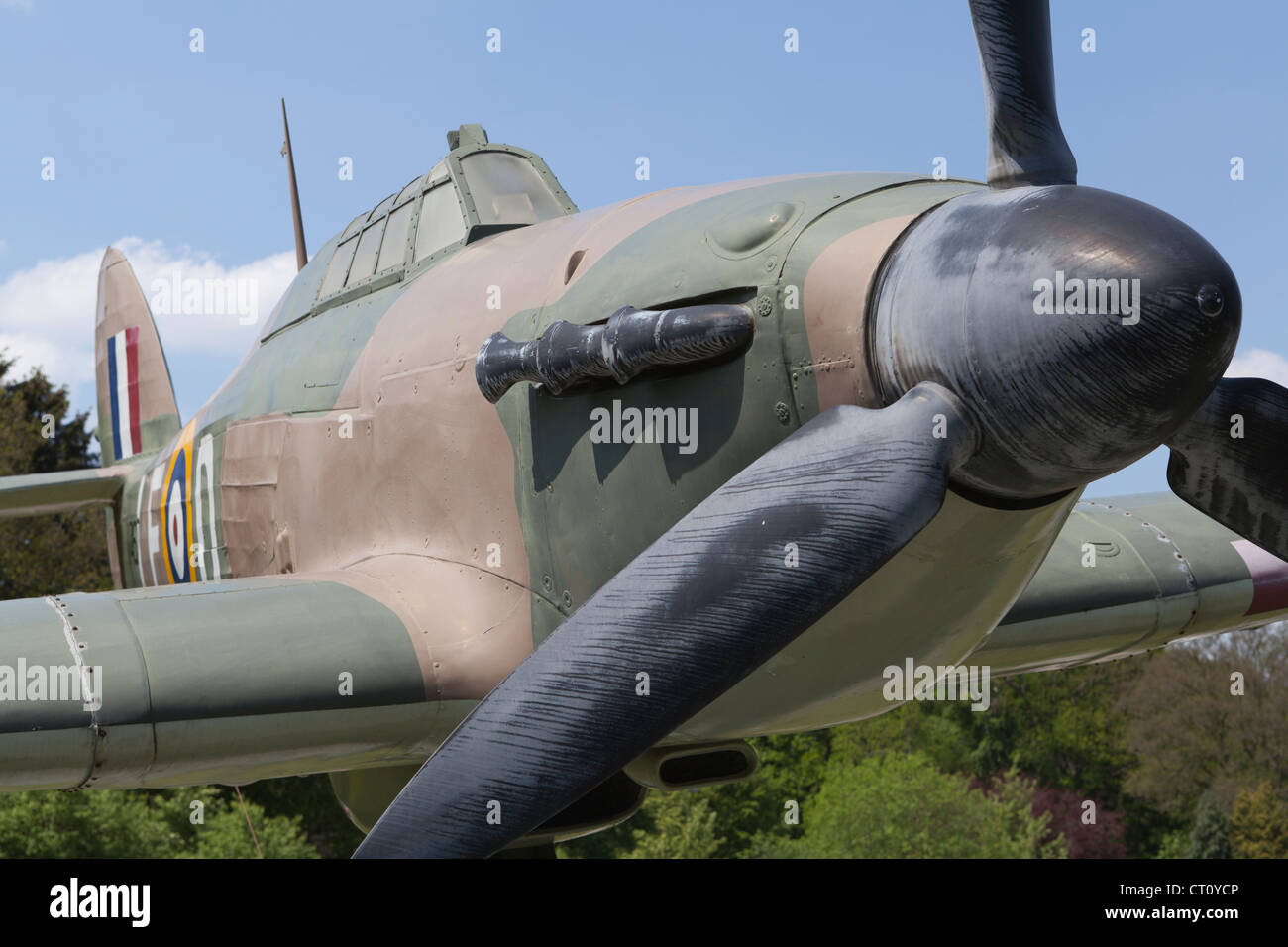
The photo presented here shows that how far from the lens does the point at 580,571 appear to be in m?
4.80

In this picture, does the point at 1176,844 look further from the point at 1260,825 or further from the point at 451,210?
the point at 451,210

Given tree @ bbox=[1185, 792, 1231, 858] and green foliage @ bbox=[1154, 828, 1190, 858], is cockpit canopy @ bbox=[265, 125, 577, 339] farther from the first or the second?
green foliage @ bbox=[1154, 828, 1190, 858]

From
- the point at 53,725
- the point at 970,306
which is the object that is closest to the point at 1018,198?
the point at 970,306

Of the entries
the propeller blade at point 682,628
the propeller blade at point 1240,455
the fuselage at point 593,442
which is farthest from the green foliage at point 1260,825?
the propeller blade at point 682,628

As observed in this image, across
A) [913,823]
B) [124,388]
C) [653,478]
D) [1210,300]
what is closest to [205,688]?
[653,478]

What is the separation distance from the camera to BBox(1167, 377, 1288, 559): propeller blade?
4480 mm

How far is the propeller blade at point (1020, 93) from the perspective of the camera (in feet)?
12.5

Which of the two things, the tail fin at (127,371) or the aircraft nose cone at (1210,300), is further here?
the tail fin at (127,371)

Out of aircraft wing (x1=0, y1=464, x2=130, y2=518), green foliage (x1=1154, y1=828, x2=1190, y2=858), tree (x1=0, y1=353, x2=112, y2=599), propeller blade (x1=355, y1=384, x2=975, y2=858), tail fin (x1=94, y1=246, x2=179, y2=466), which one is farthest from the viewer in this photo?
green foliage (x1=1154, y1=828, x2=1190, y2=858)

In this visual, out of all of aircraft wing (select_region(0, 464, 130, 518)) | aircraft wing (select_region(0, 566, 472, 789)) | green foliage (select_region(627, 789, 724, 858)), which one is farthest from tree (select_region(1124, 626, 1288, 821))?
aircraft wing (select_region(0, 566, 472, 789))

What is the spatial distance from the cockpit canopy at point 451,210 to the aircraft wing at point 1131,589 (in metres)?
2.98

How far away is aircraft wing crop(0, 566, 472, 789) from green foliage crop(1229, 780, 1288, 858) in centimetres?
3936

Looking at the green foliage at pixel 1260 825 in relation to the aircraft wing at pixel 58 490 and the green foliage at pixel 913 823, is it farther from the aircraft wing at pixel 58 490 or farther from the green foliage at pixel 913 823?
the aircraft wing at pixel 58 490
